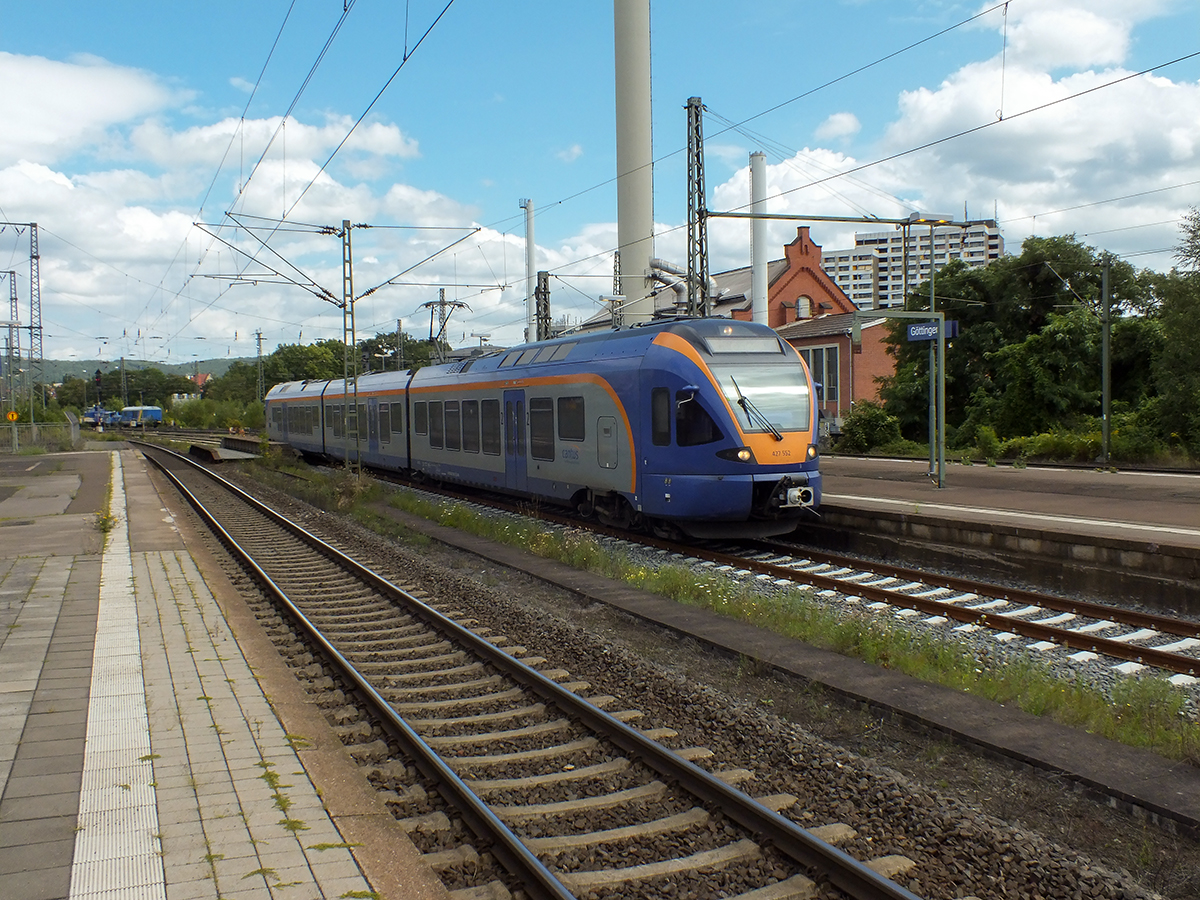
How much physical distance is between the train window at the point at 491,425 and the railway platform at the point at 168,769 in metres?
8.76

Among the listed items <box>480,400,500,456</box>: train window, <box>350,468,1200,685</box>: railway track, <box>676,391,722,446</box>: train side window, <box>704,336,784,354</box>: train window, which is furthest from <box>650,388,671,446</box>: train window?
<box>480,400,500,456</box>: train window

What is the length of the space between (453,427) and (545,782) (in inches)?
655

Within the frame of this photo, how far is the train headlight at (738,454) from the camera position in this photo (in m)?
12.7

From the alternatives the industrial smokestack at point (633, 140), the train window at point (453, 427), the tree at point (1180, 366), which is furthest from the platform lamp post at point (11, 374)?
the tree at point (1180, 366)

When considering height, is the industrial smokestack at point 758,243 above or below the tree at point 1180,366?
above

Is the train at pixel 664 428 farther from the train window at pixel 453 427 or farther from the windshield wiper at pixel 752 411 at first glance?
the train window at pixel 453 427

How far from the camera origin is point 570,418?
15789 millimetres

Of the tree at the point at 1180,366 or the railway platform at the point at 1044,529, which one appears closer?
the railway platform at the point at 1044,529

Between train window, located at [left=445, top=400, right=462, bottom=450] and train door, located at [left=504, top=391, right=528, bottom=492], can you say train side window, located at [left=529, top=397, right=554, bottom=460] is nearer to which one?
train door, located at [left=504, top=391, right=528, bottom=492]

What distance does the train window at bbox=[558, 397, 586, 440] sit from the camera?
1545cm

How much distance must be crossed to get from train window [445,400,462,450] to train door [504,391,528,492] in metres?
2.88

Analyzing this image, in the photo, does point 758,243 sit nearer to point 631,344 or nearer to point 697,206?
point 697,206

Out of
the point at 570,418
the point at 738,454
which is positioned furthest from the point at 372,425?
the point at 738,454

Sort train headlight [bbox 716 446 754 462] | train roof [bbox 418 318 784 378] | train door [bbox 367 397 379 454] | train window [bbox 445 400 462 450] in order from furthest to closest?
train door [bbox 367 397 379 454] → train window [bbox 445 400 462 450] → train roof [bbox 418 318 784 378] → train headlight [bbox 716 446 754 462]
